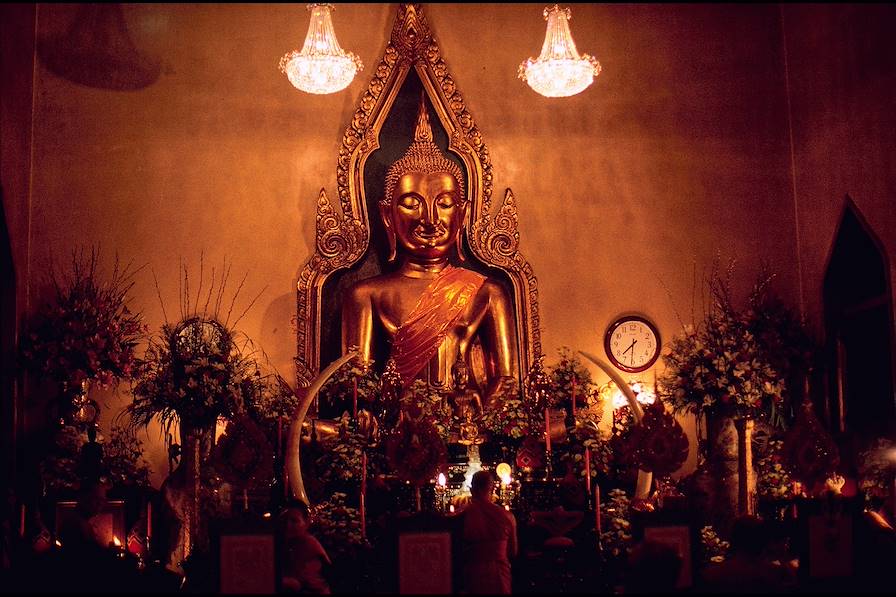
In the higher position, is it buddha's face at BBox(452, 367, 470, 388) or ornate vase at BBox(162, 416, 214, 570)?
buddha's face at BBox(452, 367, 470, 388)

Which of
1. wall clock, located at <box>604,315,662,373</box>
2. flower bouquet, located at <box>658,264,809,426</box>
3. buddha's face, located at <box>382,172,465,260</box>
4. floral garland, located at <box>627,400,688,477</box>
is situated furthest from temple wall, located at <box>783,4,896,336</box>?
buddha's face, located at <box>382,172,465,260</box>

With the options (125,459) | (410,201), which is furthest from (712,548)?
(125,459)

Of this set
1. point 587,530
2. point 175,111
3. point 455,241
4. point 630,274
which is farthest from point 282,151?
point 587,530

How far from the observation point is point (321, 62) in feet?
25.2

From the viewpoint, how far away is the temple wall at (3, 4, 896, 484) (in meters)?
8.37

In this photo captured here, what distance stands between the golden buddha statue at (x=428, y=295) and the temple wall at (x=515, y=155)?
1.57 feet

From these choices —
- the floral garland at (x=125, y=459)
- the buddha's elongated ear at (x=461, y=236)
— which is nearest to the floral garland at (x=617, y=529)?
the buddha's elongated ear at (x=461, y=236)

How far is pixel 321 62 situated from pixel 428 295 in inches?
80.2

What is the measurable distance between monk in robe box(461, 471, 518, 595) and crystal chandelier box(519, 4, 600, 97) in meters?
3.59

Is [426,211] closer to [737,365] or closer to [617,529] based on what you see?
[737,365]

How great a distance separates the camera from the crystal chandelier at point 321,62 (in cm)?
769

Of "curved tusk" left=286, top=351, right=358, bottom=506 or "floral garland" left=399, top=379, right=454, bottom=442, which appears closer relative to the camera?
"curved tusk" left=286, top=351, right=358, bottom=506

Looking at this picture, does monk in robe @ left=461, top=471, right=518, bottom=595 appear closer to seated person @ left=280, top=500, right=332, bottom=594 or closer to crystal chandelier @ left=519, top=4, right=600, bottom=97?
seated person @ left=280, top=500, right=332, bottom=594

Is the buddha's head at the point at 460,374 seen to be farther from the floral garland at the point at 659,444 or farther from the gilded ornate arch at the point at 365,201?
the floral garland at the point at 659,444
